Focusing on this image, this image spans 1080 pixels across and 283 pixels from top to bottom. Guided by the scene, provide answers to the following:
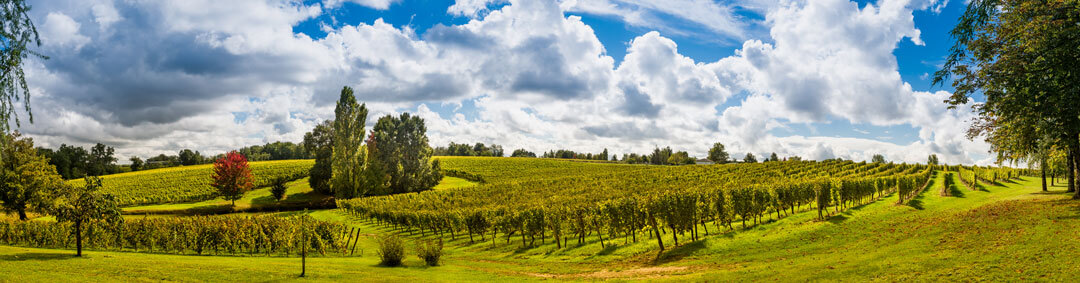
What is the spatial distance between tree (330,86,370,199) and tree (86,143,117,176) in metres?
Result: 77.1

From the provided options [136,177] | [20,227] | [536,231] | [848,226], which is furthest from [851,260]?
[136,177]

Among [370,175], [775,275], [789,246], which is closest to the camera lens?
[775,275]

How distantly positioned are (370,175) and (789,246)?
204 feet

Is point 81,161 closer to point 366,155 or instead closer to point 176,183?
point 176,183

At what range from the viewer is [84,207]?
24.1m

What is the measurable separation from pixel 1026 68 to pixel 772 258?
611 inches

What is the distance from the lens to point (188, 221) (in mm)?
33688

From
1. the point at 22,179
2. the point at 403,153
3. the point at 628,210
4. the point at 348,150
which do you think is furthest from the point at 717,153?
the point at 22,179

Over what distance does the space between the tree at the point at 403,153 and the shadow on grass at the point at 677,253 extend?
56.9 m

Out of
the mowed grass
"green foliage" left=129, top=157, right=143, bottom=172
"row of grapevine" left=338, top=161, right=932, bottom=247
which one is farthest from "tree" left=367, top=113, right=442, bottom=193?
"green foliage" left=129, top=157, right=143, bottom=172

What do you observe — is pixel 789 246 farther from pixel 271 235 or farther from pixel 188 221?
pixel 188 221

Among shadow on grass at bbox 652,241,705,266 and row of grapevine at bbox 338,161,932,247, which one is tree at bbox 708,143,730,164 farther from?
shadow on grass at bbox 652,241,705,266

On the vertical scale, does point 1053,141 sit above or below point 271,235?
above

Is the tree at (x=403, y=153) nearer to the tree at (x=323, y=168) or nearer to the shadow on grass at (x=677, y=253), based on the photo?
the tree at (x=323, y=168)
